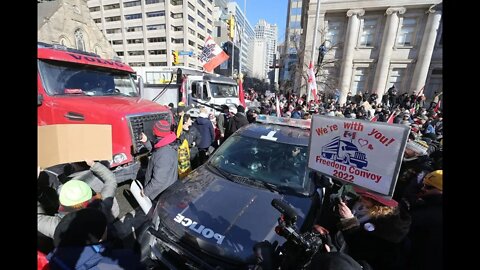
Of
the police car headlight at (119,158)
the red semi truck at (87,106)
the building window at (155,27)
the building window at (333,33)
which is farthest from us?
the building window at (155,27)

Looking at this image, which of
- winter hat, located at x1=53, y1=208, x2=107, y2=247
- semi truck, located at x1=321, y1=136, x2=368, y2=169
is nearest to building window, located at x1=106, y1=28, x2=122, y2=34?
winter hat, located at x1=53, y1=208, x2=107, y2=247

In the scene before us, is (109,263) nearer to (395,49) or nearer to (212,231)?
(212,231)

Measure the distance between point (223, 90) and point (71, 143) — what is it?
34.5 feet

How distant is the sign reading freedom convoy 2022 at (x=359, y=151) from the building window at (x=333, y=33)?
89.0 ft

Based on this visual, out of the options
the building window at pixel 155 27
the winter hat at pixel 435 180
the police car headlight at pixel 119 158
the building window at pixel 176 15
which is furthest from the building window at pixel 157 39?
the winter hat at pixel 435 180

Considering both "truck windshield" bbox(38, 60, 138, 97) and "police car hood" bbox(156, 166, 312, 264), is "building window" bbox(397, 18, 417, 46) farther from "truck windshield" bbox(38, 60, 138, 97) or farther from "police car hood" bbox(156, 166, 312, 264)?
"police car hood" bbox(156, 166, 312, 264)

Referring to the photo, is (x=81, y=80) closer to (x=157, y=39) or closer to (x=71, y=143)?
(x=71, y=143)

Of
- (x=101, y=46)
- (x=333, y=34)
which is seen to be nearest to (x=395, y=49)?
(x=333, y=34)

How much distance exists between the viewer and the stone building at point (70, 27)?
30861mm

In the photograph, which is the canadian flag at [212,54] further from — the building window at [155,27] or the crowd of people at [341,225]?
the building window at [155,27]

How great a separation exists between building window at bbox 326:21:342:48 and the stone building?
36179mm
